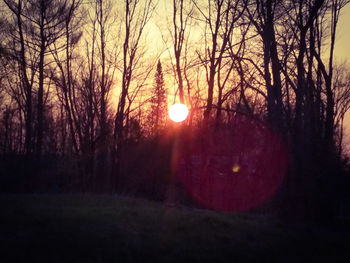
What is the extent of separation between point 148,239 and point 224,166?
537 inches

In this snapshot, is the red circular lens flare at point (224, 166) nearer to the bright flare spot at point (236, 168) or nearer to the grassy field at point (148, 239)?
the bright flare spot at point (236, 168)

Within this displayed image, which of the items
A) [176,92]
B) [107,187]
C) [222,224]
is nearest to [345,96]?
[176,92]

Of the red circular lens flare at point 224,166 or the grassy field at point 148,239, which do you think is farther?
the red circular lens flare at point 224,166

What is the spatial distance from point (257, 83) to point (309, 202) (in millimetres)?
6409

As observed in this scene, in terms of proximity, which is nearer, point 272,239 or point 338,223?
point 272,239

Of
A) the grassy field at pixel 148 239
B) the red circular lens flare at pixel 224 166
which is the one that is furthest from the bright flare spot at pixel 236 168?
the grassy field at pixel 148 239

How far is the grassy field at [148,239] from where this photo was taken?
21.3 feet

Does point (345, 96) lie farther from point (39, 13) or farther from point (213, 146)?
point (39, 13)

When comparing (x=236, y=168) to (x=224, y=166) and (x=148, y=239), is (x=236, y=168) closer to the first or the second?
(x=224, y=166)

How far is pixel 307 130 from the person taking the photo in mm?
13156

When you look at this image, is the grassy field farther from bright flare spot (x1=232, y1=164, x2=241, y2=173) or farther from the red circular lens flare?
bright flare spot (x1=232, y1=164, x2=241, y2=173)

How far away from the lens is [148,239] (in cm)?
767

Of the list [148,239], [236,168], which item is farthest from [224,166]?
[148,239]

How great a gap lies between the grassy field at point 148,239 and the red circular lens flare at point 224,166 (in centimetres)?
805
